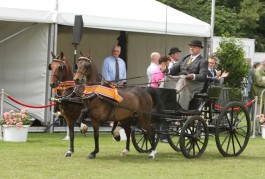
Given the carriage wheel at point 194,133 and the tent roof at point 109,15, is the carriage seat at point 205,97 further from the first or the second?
the tent roof at point 109,15

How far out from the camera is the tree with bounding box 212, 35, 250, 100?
20.9m

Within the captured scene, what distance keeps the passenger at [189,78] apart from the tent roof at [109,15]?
2854mm

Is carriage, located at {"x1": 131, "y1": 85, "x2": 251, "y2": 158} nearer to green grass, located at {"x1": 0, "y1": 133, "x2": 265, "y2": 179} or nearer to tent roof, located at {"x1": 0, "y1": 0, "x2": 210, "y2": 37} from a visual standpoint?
green grass, located at {"x1": 0, "y1": 133, "x2": 265, "y2": 179}

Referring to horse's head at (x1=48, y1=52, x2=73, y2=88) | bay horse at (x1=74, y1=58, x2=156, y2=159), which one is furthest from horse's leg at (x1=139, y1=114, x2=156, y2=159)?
horse's head at (x1=48, y1=52, x2=73, y2=88)

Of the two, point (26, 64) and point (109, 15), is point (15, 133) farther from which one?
point (109, 15)

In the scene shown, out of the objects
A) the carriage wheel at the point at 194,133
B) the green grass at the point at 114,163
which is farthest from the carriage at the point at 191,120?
the green grass at the point at 114,163

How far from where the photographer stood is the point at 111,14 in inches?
747

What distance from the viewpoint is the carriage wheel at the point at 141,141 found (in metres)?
14.4

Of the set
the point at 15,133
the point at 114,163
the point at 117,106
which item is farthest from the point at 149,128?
the point at 15,133

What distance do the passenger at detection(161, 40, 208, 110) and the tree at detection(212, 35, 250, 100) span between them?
6731 millimetres

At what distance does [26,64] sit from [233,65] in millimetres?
5363

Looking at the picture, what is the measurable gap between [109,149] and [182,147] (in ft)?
6.97

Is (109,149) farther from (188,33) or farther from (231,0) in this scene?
(231,0)

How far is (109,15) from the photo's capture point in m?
18.8
